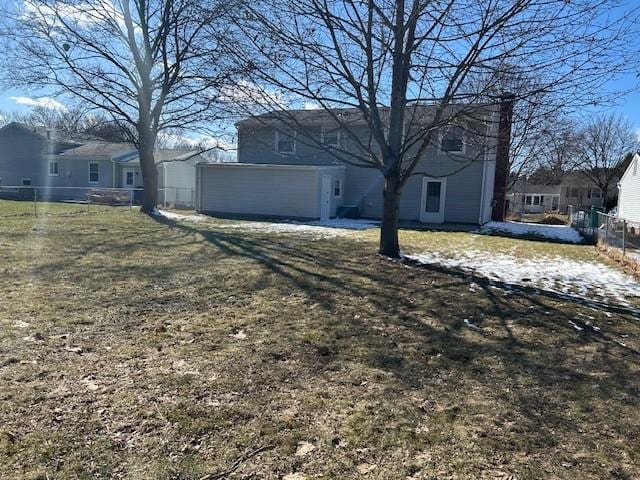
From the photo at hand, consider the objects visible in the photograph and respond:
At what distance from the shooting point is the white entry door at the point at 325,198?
20094 millimetres

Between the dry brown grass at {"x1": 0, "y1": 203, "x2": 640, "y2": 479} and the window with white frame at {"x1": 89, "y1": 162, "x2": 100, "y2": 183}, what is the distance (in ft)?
91.8

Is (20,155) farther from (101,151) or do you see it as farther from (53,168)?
(101,151)

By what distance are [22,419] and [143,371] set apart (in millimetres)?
923

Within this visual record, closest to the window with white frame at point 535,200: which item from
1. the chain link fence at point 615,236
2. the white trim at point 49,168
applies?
the chain link fence at point 615,236

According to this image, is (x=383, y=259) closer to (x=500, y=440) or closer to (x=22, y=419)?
(x=500, y=440)

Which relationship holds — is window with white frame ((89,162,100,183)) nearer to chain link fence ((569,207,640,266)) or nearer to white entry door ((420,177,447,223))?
white entry door ((420,177,447,223))

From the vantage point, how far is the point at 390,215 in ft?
32.9

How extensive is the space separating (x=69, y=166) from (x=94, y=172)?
7.61 feet

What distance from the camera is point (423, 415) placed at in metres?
3.14

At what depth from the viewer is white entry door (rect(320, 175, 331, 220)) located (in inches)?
791

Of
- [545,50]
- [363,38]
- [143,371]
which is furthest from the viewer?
[363,38]

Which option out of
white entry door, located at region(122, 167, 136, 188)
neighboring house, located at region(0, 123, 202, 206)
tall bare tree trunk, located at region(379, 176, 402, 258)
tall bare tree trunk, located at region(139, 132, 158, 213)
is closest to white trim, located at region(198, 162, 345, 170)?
tall bare tree trunk, located at region(139, 132, 158, 213)

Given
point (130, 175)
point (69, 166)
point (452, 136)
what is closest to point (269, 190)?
point (452, 136)

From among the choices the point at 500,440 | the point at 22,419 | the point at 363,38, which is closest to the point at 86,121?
the point at 363,38
